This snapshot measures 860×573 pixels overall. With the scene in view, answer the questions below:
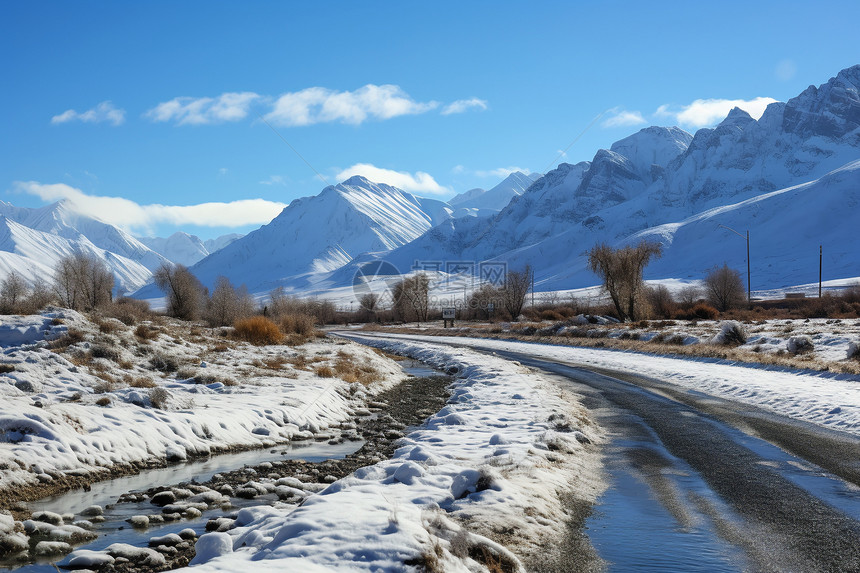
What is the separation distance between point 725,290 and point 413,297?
55948mm

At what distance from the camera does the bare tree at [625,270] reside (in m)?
54.4

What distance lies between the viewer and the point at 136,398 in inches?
558

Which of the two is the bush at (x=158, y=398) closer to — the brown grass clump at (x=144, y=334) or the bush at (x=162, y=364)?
the bush at (x=162, y=364)

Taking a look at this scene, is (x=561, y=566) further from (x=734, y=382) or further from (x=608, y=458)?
(x=734, y=382)

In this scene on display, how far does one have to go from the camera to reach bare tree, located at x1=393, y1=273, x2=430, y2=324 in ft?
373

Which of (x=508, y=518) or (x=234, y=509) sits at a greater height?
(x=508, y=518)

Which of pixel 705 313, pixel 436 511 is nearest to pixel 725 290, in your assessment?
pixel 705 313

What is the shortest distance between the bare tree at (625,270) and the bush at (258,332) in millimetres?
31829

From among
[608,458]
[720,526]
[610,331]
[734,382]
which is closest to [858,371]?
[734,382]

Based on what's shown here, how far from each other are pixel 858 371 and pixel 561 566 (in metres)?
18.9

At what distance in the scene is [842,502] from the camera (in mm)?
7340

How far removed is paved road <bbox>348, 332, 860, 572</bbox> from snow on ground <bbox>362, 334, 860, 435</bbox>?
3.21 ft

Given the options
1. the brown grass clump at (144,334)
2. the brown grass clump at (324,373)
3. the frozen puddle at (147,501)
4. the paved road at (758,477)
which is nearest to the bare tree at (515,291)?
the brown grass clump at (324,373)

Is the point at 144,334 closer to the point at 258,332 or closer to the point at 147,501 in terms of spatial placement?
the point at 258,332
